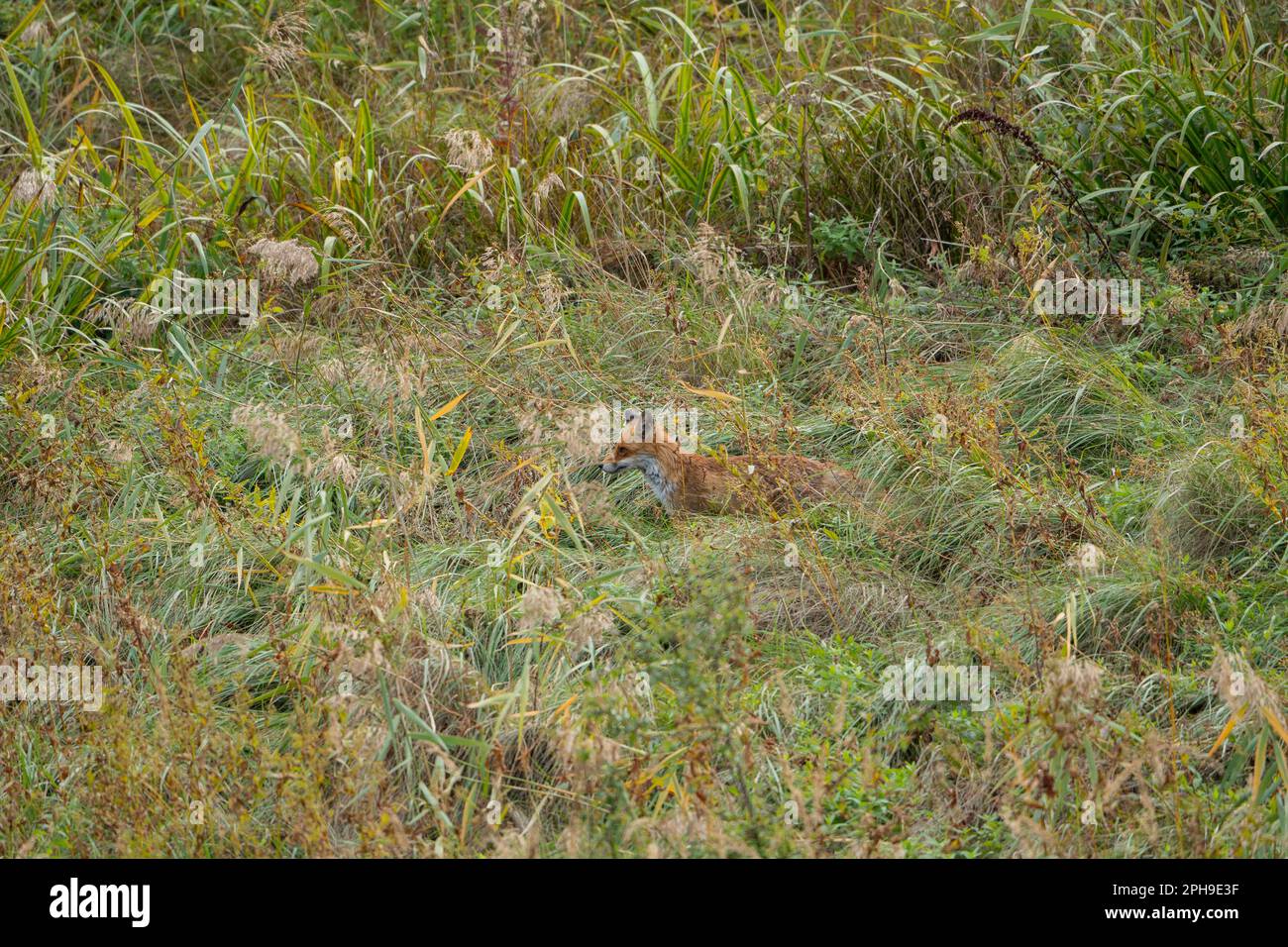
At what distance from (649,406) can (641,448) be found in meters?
0.18

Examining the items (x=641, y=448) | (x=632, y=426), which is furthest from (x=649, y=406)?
(x=632, y=426)

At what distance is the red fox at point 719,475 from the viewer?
14.4 ft

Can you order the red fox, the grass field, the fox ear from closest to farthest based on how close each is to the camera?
1. the grass field
2. the red fox
3. the fox ear

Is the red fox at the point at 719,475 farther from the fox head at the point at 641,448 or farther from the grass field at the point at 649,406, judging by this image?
the grass field at the point at 649,406

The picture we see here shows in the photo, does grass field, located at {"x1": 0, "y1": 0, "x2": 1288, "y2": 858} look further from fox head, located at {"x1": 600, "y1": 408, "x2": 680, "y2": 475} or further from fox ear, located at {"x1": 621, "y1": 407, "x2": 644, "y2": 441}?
fox ear, located at {"x1": 621, "y1": 407, "x2": 644, "y2": 441}

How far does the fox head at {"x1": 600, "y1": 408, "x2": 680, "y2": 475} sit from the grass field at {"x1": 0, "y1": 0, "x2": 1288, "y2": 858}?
0.12 meters

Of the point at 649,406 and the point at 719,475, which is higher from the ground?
the point at 649,406

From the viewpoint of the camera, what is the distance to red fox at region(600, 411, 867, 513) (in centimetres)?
438

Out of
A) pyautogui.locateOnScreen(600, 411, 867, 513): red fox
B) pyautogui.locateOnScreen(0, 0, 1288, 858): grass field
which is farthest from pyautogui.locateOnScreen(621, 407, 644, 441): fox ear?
pyautogui.locateOnScreen(0, 0, 1288, 858): grass field

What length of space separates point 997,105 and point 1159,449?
264cm

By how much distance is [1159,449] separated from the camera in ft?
15.4

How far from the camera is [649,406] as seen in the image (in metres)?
5.34

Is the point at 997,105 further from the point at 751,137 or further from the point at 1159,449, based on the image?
the point at 1159,449

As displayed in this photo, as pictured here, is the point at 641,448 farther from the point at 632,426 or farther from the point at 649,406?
the point at 632,426
